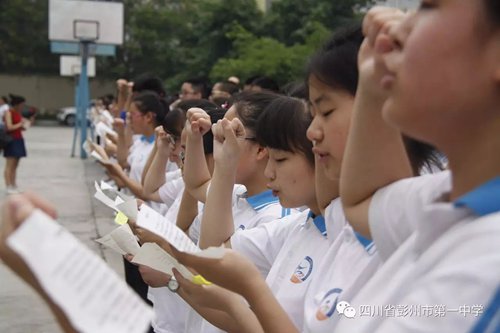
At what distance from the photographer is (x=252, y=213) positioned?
215 cm

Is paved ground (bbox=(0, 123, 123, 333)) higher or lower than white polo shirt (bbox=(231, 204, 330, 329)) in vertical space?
lower

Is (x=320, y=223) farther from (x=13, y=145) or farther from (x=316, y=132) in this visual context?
(x=13, y=145)

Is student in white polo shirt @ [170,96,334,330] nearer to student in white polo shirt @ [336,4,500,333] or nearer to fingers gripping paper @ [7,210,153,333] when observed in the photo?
student in white polo shirt @ [336,4,500,333]

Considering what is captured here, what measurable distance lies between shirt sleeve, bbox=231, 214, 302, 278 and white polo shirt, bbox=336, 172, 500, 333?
848mm

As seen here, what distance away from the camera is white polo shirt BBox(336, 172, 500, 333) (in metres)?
0.71

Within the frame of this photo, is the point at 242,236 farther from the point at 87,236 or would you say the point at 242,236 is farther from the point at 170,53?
the point at 170,53

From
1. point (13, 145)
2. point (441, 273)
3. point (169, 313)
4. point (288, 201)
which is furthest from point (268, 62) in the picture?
point (441, 273)

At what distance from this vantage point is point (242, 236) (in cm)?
182

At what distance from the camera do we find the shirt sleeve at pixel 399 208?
0.95 metres

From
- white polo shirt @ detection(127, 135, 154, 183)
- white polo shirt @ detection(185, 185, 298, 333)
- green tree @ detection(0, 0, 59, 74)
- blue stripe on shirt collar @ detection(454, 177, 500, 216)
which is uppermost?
blue stripe on shirt collar @ detection(454, 177, 500, 216)

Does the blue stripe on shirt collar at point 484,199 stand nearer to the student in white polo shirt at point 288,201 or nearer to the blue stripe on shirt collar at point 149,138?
the student in white polo shirt at point 288,201

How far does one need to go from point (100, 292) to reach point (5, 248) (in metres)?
0.24

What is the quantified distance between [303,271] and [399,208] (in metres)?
0.49

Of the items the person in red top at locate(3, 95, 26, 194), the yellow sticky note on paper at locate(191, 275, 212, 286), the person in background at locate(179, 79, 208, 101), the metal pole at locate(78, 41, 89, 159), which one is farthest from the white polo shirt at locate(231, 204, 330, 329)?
the metal pole at locate(78, 41, 89, 159)
